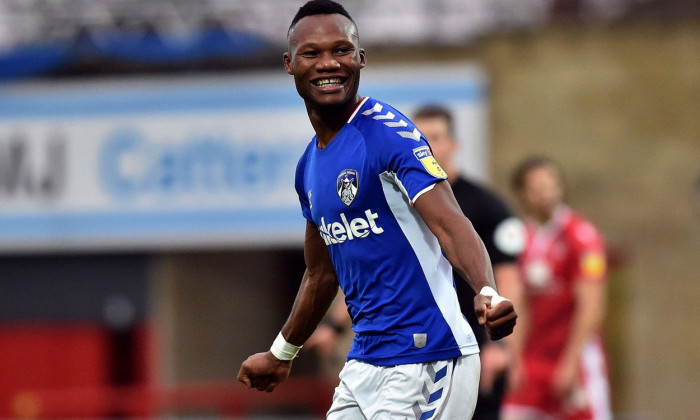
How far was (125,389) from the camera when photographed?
1606cm

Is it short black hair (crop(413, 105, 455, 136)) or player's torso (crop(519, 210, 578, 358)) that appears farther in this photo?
player's torso (crop(519, 210, 578, 358))

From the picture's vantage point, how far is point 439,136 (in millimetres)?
7418

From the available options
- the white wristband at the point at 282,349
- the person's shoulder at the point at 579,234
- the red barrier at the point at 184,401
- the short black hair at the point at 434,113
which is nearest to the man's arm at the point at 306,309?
the white wristband at the point at 282,349

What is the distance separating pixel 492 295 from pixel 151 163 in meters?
12.1

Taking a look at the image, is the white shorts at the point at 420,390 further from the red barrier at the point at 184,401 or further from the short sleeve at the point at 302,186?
the red barrier at the point at 184,401

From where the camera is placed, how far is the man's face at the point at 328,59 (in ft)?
15.3

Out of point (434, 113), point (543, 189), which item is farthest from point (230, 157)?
point (434, 113)

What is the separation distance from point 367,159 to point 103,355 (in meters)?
12.4

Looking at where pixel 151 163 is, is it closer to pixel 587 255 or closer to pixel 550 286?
pixel 550 286

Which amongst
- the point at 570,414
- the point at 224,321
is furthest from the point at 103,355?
the point at 570,414

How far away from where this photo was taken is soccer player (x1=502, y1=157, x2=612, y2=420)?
31.9 feet

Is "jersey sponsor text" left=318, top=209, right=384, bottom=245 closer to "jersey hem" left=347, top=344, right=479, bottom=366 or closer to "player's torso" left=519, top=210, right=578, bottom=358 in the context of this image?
"jersey hem" left=347, top=344, right=479, bottom=366

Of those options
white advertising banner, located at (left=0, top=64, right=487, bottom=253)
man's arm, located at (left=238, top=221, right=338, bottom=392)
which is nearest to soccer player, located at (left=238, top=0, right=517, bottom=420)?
man's arm, located at (left=238, top=221, right=338, bottom=392)

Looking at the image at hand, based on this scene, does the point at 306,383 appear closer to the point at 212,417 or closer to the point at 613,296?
the point at 212,417
